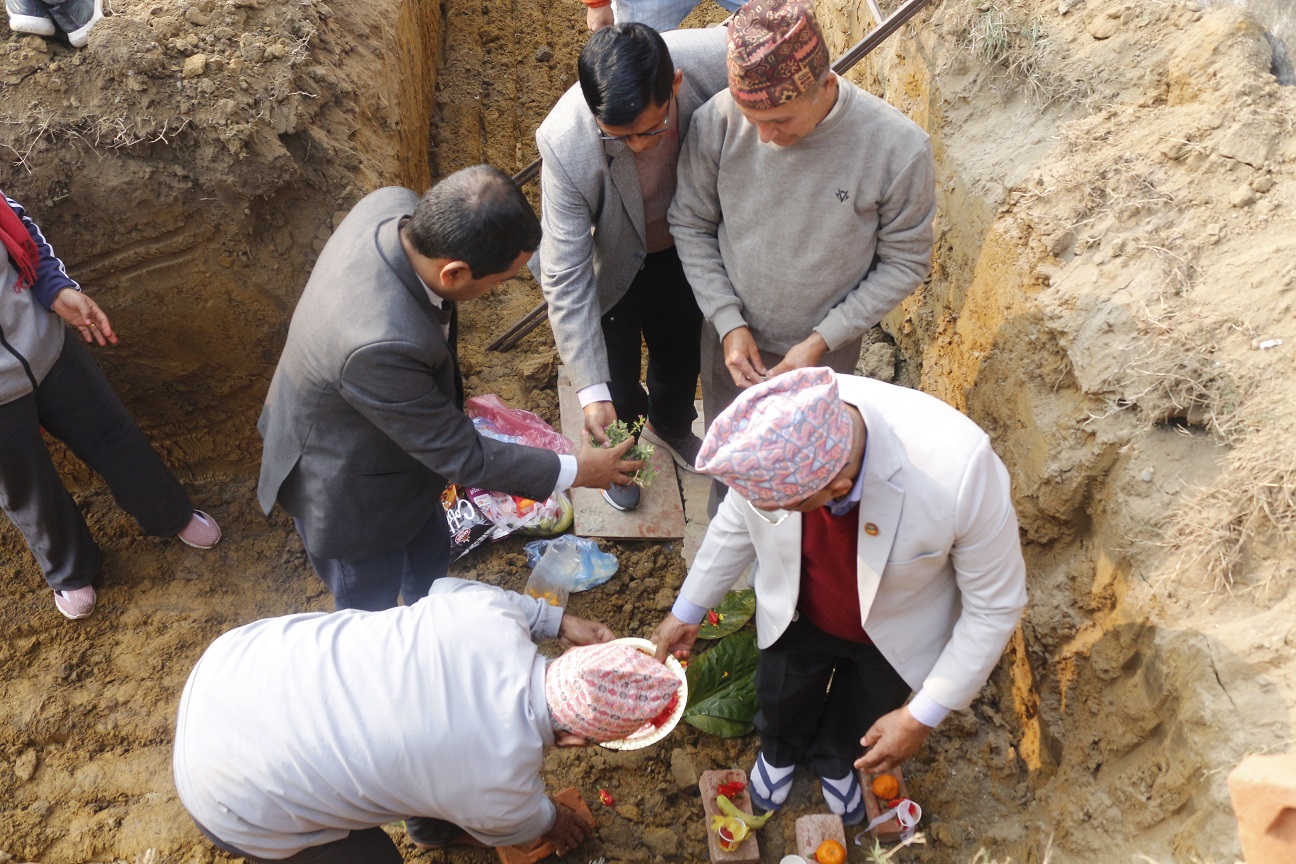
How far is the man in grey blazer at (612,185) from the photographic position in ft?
9.15

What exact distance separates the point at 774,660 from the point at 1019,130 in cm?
242

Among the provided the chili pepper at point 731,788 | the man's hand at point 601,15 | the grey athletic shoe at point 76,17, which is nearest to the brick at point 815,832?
the chili pepper at point 731,788

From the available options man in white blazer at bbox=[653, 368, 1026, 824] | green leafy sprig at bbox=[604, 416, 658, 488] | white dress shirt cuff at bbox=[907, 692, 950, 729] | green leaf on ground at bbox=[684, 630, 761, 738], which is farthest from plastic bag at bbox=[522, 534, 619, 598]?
white dress shirt cuff at bbox=[907, 692, 950, 729]

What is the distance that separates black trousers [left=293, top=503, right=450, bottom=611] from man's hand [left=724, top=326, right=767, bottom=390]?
4.00 feet

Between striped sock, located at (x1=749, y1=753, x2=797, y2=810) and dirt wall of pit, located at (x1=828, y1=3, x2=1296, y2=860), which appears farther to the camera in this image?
striped sock, located at (x1=749, y1=753, x2=797, y2=810)

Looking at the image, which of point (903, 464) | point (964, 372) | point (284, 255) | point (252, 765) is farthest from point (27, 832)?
point (964, 372)

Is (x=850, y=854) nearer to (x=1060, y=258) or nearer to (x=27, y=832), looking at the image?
(x=1060, y=258)

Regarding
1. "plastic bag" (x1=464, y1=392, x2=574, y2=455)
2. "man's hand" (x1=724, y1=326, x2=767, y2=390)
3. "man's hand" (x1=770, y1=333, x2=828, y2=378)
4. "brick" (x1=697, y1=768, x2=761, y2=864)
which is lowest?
"brick" (x1=697, y1=768, x2=761, y2=864)

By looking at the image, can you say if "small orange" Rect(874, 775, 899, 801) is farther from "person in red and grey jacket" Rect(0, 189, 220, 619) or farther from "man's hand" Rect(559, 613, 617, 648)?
"person in red and grey jacket" Rect(0, 189, 220, 619)

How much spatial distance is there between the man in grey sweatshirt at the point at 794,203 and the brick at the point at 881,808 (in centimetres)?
157

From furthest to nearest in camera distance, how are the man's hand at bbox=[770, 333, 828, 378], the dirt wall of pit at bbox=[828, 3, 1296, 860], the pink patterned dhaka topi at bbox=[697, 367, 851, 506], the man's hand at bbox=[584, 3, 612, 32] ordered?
1. the man's hand at bbox=[584, 3, 612, 32]
2. the man's hand at bbox=[770, 333, 828, 378]
3. the dirt wall of pit at bbox=[828, 3, 1296, 860]
4. the pink patterned dhaka topi at bbox=[697, 367, 851, 506]

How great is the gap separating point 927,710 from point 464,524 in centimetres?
240

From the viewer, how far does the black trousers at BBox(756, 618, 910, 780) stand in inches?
116

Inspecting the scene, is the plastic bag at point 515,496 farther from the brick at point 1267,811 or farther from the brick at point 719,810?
the brick at point 1267,811
